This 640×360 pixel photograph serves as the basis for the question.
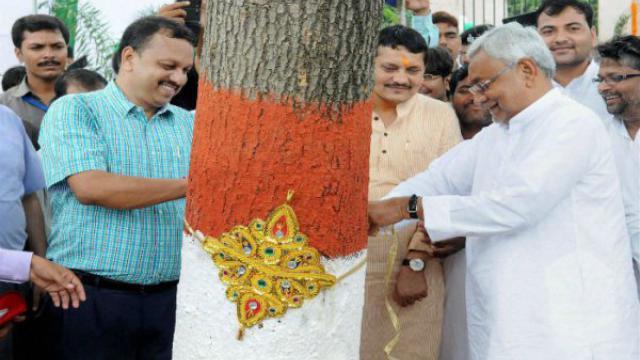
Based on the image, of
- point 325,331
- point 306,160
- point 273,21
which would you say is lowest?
point 325,331

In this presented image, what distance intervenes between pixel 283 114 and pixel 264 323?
0.57 meters

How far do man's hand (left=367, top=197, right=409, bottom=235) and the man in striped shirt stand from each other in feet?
2.63

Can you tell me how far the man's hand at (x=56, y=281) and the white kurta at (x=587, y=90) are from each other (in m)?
3.26

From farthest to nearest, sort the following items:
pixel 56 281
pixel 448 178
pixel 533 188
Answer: pixel 448 178 < pixel 533 188 < pixel 56 281

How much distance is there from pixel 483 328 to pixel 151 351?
1.45 meters

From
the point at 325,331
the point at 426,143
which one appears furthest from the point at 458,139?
the point at 325,331

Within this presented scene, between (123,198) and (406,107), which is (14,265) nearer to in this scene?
(123,198)

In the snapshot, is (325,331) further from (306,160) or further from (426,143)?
(426,143)

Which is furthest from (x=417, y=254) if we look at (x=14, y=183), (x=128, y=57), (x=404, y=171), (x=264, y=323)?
(x=264, y=323)

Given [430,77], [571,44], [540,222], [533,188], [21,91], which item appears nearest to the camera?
[533,188]

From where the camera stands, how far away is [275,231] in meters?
2.37

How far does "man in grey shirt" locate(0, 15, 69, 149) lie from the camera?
6.10 meters

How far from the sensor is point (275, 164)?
2352mm

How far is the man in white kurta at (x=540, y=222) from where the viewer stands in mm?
3533
